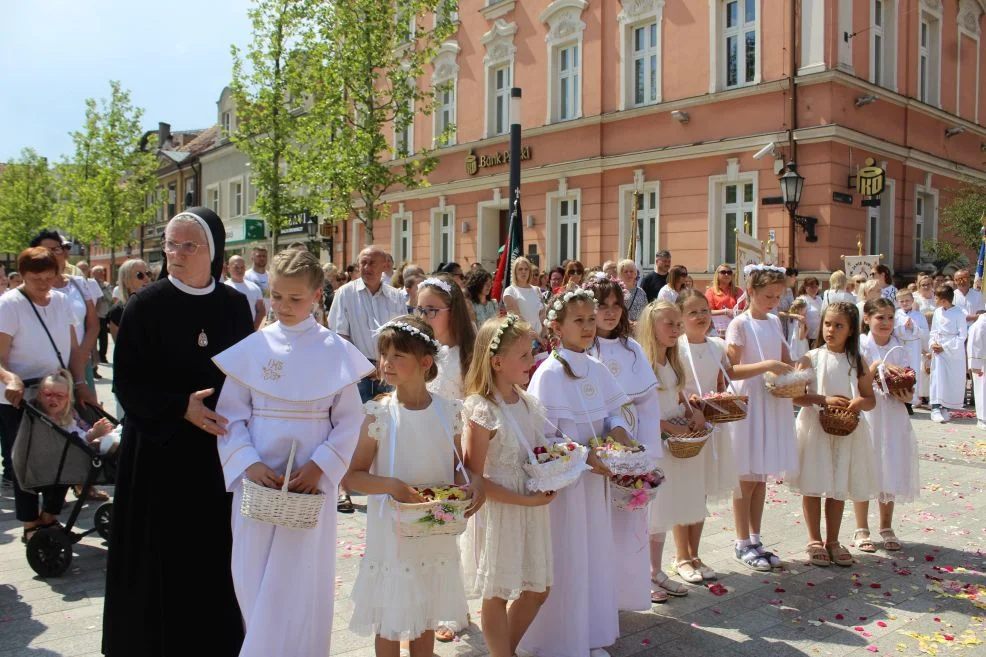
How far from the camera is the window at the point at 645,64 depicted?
18891mm

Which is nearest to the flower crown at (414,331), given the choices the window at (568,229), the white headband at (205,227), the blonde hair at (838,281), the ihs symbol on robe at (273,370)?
the ihs symbol on robe at (273,370)

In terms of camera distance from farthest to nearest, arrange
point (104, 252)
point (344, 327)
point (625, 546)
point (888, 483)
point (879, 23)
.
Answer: point (104, 252) → point (879, 23) → point (344, 327) → point (888, 483) → point (625, 546)

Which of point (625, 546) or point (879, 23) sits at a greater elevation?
point (879, 23)

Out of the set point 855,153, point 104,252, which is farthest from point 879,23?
point 104,252

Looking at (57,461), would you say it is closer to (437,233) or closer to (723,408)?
(723,408)

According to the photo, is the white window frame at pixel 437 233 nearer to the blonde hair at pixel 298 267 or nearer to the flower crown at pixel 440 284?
the flower crown at pixel 440 284

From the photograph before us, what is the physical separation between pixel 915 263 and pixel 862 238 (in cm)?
300

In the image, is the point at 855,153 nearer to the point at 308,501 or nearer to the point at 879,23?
the point at 879,23

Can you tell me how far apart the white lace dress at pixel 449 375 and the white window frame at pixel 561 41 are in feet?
53.5

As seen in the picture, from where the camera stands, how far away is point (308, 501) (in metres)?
3.04

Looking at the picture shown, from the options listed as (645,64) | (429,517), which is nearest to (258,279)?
(429,517)

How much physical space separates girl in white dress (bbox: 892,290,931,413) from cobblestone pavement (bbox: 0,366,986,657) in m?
6.77

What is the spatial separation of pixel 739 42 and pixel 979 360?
8.76m

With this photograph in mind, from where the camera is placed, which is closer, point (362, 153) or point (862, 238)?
point (862, 238)
